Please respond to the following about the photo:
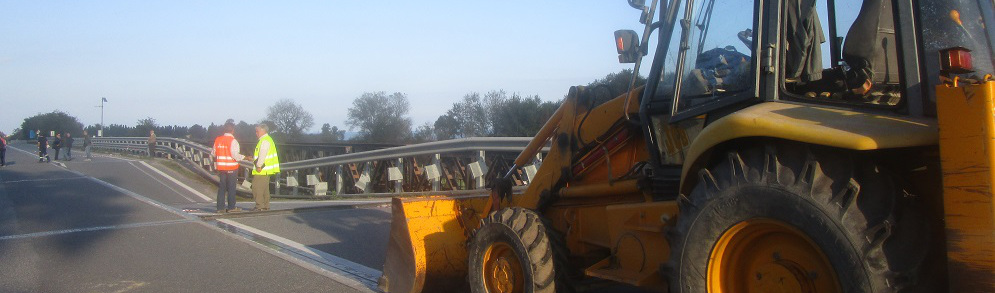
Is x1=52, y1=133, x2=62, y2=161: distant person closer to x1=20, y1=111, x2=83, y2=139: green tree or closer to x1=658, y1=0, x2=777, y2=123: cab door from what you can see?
x1=658, y1=0, x2=777, y2=123: cab door

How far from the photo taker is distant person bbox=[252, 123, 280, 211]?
38.3 ft

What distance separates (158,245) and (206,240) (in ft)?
1.69

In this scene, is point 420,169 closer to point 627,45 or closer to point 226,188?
point 226,188

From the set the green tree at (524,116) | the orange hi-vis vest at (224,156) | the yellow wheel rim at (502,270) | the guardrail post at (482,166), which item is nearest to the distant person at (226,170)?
the orange hi-vis vest at (224,156)

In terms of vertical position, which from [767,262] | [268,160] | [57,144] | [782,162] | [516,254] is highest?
[57,144]

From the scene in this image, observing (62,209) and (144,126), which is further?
(144,126)

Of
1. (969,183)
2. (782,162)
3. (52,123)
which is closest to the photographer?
(969,183)

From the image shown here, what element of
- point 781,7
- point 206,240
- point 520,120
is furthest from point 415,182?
point 781,7

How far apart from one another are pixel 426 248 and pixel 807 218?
3286 mm

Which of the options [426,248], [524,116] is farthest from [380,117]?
[426,248]

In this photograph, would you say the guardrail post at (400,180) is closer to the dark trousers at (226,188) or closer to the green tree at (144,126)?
the dark trousers at (226,188)

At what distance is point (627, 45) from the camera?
4461 mm

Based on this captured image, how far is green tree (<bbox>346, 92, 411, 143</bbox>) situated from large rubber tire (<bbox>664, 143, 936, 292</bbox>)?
1335 inches

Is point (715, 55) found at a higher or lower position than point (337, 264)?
higher
